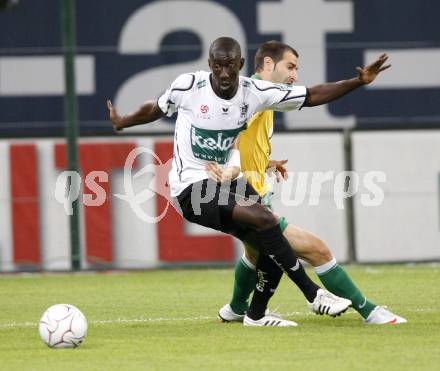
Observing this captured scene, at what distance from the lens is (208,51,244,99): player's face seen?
7.95 meters

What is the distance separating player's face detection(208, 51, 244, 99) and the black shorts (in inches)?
24.3

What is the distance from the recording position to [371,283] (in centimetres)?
1188

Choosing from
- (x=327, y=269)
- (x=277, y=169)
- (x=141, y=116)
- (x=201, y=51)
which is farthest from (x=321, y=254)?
(x=201, y=51)

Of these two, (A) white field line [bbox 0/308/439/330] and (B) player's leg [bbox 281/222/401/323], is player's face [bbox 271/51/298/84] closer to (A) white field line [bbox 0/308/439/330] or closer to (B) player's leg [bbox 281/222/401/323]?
(B) player's leg [bbox 281/222/401/323]

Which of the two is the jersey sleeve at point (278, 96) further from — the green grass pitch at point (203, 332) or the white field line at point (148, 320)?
the white field line at point (148, 320)

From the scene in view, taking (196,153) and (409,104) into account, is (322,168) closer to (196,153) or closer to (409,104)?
(409,104)

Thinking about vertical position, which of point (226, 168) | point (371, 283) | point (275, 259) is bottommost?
point (371, 283)

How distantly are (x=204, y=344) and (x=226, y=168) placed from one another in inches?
49.1

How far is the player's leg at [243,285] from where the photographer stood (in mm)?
8727

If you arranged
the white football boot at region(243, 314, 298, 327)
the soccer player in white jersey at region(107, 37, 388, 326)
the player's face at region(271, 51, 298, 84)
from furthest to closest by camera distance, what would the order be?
1. the player's face at region(271, 51, 298, 84)
2. the white football boot at region(243, 314, 298, 327)
3. the soccer player in white jersey at region(107, 37, 388, 326)

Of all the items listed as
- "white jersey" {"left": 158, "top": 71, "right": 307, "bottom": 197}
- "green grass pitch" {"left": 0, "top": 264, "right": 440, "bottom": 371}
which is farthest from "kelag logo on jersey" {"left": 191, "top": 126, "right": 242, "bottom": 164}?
"green grass pitch" {"left": 0, "top": 264, "right": 440, "bottom": 371}

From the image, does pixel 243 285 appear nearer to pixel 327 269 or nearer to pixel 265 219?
pixel 327 269

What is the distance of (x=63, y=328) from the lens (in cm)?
734

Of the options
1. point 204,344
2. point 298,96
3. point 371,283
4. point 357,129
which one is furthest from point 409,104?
point 204,344
